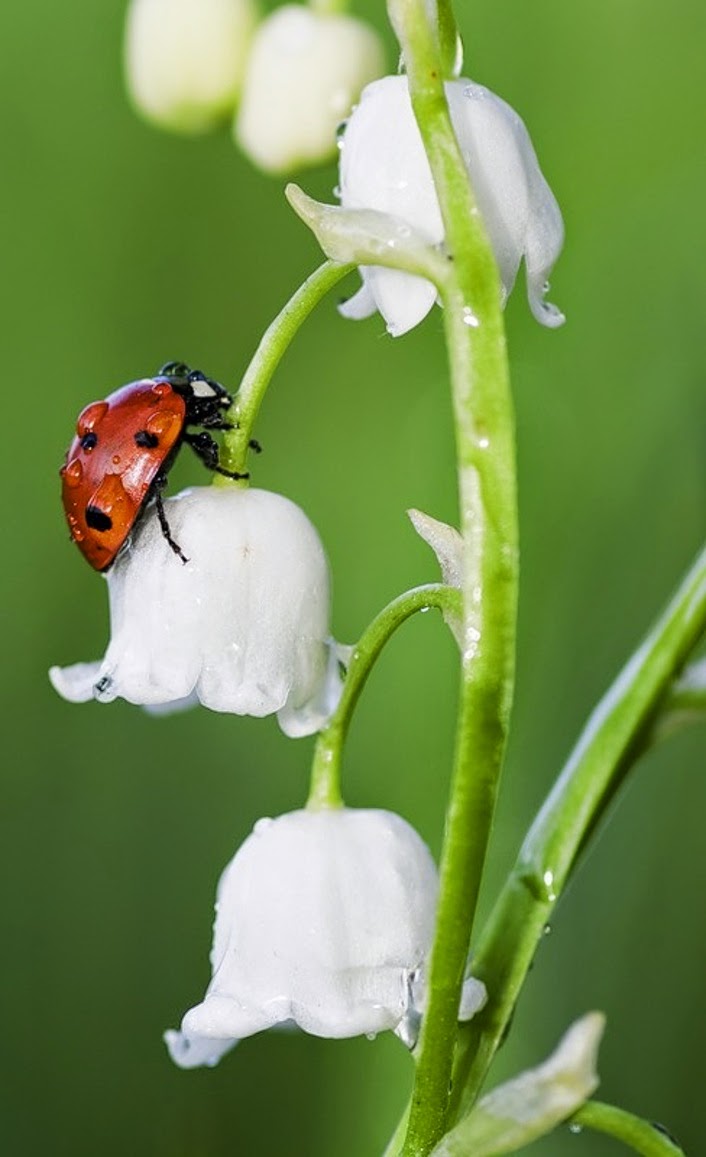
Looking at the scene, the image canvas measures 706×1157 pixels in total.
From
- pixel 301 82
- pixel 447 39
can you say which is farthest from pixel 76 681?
pixel 301 82

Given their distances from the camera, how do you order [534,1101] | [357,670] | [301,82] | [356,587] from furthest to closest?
[356,587] → [301,82] → [357,670] → [534,1101]

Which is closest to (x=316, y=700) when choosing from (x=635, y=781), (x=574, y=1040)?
(x=574, y=1040)

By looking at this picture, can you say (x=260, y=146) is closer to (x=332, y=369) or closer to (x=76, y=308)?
(x=332, y=369)

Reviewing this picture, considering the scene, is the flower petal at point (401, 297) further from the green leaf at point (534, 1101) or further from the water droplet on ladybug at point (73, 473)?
the green leaf at point (534, 1101)

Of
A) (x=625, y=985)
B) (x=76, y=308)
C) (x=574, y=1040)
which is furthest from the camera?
(x=76, y=308)

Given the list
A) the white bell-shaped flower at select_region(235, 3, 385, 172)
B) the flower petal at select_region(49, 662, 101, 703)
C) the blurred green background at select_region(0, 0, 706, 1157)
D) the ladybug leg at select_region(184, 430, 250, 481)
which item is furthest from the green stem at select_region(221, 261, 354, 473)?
the blurred green background at select_region(0, 0, 706, 1157)

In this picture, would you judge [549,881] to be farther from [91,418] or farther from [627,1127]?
[91,418]

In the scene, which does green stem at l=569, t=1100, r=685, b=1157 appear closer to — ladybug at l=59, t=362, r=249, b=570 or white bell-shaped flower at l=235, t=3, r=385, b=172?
ladybug at l=59, t=362, r=249, b=570
